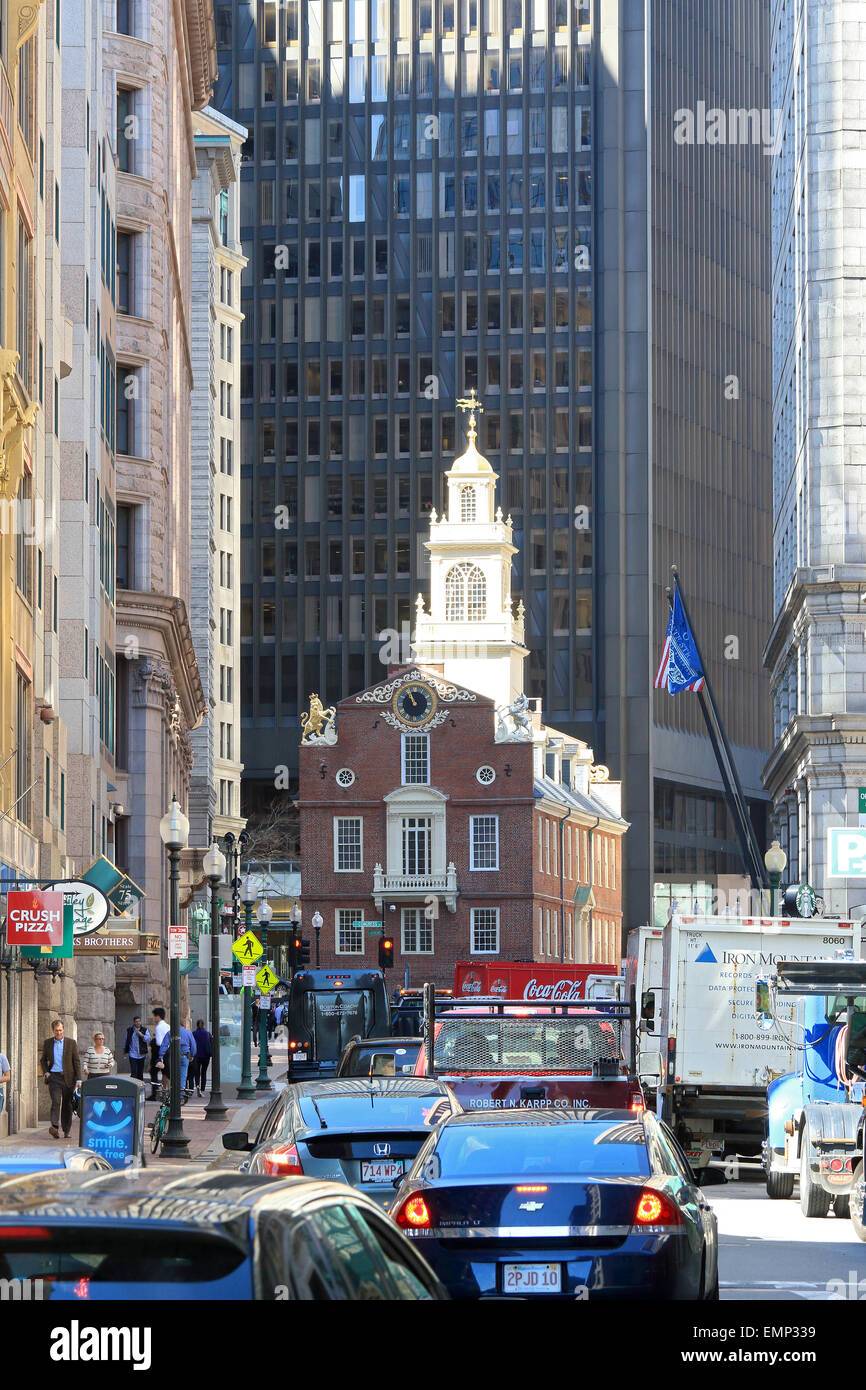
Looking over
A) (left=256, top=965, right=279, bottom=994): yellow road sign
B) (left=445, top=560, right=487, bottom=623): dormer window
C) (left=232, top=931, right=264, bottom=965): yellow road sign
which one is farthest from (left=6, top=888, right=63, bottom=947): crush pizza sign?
(left=445, top=560, right=487, bottom=623): dormer window

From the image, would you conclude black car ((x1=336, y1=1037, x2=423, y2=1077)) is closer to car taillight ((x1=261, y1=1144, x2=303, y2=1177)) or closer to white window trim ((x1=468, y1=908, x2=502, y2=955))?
car taillight ((x1=261, y1=1144, x2=303, y2=1177))

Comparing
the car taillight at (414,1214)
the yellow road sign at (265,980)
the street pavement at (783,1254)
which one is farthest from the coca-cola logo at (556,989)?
the car taillight at (414,1214)

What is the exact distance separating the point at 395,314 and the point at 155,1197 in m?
132

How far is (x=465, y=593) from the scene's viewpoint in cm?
11006

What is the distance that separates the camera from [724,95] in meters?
151

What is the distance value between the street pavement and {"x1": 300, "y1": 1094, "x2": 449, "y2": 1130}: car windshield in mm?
2403

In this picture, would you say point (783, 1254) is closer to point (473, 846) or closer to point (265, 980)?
point (265, 980)

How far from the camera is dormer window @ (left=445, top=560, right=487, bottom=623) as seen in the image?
360 ft

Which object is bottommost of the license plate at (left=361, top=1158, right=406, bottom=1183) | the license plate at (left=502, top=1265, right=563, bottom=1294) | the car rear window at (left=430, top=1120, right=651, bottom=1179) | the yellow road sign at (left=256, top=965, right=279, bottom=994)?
the yellow road sign at (left=256, top=965, right=279, bottom=994)

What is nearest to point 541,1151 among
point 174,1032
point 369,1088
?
point 369,1088

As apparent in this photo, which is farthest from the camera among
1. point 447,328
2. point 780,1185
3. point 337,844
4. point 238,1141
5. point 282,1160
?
point 447,328

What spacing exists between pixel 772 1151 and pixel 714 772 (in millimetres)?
116538

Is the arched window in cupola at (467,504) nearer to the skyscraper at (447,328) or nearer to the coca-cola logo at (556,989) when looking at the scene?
the skyscraper at (447,328)
